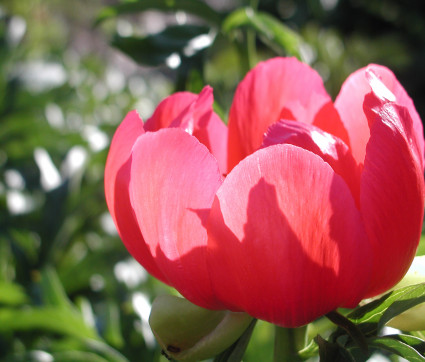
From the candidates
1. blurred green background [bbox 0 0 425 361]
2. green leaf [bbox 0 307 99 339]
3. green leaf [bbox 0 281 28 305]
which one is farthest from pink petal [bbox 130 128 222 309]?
green leaf [bbox 0 281 28 305]

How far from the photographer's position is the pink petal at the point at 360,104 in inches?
15.9

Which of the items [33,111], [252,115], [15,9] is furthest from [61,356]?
[15,9]

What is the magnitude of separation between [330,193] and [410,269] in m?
0.10

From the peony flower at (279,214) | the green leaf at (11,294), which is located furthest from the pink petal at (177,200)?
the green leaf at (11,294)

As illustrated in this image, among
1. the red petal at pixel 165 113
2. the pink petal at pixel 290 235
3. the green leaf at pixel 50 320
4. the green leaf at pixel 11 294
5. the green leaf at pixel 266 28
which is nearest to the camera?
the pink petal at pixel 290 235

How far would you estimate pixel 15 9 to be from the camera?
2.78 metres

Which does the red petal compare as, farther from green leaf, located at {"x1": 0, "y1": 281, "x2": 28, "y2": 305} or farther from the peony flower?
green leaf, located at {"x1": 0, "y1": 281, "x2": 28, "y2": 305}

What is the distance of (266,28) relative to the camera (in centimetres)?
62

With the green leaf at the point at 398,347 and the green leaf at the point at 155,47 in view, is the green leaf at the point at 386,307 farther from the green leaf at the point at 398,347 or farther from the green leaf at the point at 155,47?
the green leaf at the point at 155,47

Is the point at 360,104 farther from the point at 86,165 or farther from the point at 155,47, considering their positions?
the point at 86,165

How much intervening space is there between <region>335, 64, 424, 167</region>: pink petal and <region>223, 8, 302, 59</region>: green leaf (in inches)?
6.2

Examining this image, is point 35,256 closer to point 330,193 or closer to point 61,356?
point 61,356

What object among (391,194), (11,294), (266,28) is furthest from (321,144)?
(11,294)

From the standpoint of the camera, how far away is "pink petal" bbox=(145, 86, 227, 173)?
1.38 ft
